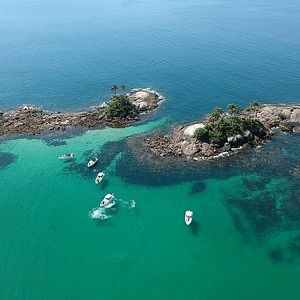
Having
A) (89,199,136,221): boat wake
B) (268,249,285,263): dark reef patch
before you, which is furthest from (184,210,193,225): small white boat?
(268,249,285,263): dark reef patch

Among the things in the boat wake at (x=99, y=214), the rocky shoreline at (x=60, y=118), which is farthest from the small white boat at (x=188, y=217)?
the rocky shoreline at (x=60, y=118)

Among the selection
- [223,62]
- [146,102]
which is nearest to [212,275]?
[146,102]

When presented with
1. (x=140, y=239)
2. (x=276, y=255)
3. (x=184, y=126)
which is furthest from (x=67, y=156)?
(x=276, y=255)

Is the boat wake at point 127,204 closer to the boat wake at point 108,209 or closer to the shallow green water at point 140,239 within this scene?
the boat wake at point 108,209

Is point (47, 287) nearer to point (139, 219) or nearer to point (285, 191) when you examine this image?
point (139, 219)

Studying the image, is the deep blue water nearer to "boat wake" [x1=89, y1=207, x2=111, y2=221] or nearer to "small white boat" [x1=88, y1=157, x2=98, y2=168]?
"small white boat" [x1=88, y1=157, x2=98, y2=168]

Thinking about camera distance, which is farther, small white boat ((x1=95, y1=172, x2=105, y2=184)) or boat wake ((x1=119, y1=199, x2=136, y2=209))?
small white boat ((x1=95, y1=172, x2=105, y2=184))

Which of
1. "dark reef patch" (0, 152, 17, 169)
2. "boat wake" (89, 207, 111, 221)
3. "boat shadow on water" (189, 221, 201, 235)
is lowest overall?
"boat shadow on water" (189, 221, 201, 235)
